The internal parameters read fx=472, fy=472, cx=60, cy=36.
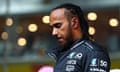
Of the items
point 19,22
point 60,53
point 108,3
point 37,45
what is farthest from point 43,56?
point 60,53

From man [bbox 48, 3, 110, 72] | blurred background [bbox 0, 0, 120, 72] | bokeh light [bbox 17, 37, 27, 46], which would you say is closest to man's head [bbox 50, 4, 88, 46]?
man [bbox 48, 3, 110, 72]

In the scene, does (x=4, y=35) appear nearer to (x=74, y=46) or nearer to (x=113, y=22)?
(x=113, y=22)

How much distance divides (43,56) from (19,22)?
81cm

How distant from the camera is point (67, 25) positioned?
3.44 meters

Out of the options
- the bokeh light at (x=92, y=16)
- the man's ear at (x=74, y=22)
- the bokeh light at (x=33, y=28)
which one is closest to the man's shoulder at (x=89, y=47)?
the man's ear at (x=74, y=22)

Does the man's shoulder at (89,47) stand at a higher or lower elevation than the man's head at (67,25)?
lower

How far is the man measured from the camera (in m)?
3.35

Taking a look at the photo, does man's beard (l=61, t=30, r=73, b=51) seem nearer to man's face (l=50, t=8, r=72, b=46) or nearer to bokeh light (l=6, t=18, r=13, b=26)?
man's face (l=50, t=8, r=72, b=46)

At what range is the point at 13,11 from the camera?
29.7 feet

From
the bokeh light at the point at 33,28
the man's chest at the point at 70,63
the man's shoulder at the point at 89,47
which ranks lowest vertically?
the bokeh light at the point at 33,28

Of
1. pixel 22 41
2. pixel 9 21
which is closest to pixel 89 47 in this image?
pixel 22 41

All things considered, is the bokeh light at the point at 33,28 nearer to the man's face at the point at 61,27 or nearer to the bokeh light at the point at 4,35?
the bokeh light at the point at 4,35

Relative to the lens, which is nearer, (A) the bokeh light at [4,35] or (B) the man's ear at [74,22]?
(B) the man's ear at [74,22]

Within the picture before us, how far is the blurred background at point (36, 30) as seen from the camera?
8312mm
